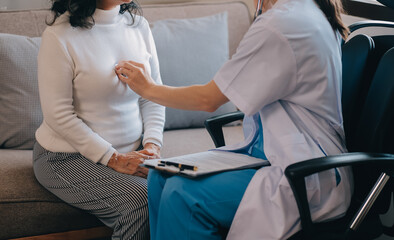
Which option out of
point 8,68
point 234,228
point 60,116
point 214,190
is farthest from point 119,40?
point 234,228

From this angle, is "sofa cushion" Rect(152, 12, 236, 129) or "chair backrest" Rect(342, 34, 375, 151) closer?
"chair backrest" Rect(342, 34, 375, 151)

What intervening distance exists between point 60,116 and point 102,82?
173mm

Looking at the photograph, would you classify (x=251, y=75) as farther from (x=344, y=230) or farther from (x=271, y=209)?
(x=344, y=230)

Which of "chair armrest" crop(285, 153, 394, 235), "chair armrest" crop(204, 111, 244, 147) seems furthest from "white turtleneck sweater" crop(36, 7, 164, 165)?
"chair armrest" crop(285, 153, 394, 235)

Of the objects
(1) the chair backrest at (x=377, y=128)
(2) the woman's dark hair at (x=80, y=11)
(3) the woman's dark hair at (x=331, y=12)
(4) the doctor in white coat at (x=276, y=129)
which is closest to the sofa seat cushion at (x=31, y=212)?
(4) the doctor in white coat at (x=276, y=129)

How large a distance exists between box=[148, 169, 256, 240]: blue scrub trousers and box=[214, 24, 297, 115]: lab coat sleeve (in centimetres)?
20

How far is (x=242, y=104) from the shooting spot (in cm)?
133

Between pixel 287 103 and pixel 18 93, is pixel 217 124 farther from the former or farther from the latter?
pixel 18 93

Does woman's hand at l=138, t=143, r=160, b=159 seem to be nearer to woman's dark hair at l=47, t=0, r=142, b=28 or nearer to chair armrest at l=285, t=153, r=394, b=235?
woman's dark hair at l=47, t=0, r=142, b=28

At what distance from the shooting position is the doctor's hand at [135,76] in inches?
62.4

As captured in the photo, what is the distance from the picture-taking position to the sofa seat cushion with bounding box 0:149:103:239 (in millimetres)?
1652

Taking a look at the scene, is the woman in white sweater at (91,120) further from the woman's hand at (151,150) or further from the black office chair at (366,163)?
the black office chair at (366,163)

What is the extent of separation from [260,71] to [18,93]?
1064 millimetres

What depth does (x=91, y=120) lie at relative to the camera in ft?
5.47
